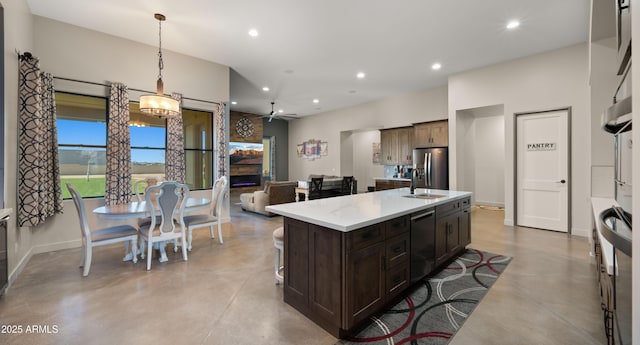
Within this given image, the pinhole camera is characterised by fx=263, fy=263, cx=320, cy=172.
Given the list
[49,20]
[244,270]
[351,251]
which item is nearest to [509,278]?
[351,251]

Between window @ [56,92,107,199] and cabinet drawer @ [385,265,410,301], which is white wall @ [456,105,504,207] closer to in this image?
cabinet drawer @ [385,265,410,301]

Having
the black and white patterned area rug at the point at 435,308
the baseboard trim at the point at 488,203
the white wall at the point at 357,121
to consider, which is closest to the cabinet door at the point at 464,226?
the black and white patterned area rug at the point at 435,308

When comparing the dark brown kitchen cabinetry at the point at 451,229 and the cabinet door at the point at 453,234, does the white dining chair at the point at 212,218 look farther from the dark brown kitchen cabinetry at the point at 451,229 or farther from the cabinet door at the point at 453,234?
the cabinet door at the point at 453,234

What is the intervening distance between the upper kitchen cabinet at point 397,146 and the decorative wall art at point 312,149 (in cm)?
247

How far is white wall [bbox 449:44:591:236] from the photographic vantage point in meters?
4.48

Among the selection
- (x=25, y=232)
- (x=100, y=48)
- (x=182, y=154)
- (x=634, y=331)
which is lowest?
(x=25, y=232)

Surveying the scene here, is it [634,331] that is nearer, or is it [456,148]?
[634,331]

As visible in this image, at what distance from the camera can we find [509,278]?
2889 mm

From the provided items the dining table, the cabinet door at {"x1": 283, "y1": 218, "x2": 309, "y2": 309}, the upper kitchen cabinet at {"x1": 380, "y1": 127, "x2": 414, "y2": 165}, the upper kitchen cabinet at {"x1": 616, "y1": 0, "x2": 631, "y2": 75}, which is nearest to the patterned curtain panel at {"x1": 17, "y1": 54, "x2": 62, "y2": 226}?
the dining table

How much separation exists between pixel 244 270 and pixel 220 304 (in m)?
0.76

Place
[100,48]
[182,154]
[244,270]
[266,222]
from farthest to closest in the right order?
[266,222]
[182,154]
[100,48]
[244,270]

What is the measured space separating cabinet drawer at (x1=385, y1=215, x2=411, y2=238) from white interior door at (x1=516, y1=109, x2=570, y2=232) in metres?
4.23

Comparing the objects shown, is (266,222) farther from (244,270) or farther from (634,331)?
(634,331)

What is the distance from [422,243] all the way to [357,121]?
7.00 meters
